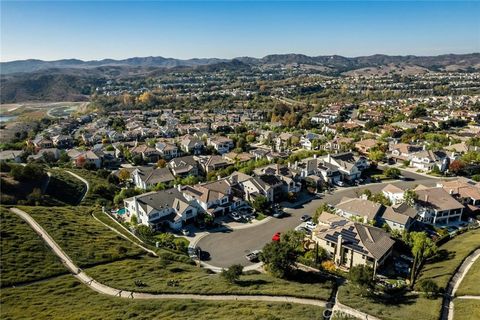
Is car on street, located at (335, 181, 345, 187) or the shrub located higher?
the shrub

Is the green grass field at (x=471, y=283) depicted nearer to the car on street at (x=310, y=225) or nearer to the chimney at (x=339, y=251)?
the chimney at (x=339, y=251)

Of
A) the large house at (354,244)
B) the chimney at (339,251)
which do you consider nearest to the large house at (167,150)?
the large house at (354,244)

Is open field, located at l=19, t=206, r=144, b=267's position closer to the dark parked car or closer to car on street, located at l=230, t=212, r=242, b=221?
car on street, located at l=230, t=212, r=242, b=221

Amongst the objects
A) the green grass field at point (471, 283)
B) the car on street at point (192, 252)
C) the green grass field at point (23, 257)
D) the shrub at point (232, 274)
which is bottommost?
the car on street at point (192, 252)

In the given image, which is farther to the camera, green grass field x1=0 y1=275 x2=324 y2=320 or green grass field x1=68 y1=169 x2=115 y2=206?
green grass field x1=68 y1=169 x2=115 y2=206

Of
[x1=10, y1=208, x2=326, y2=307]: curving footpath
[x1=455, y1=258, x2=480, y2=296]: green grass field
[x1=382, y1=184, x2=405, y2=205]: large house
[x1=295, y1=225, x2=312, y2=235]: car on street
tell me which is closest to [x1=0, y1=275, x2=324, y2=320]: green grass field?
[x1=10, y1=208, x2=326, y2=307]: curving footpath

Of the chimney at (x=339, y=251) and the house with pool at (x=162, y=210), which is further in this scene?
the house with pool at (x=162, y=210)

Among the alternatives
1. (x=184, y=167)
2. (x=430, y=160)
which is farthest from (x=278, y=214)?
(x=430, y=160)

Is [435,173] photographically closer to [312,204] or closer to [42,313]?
[312,204]
